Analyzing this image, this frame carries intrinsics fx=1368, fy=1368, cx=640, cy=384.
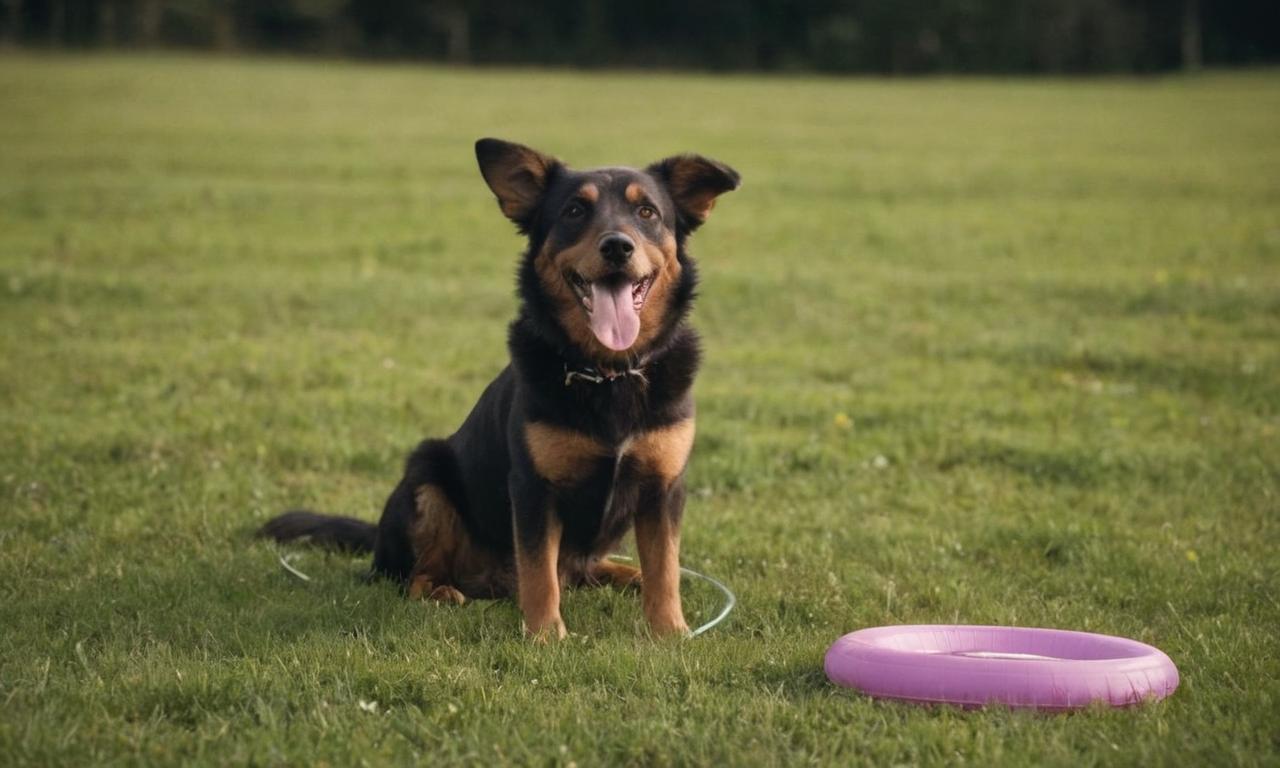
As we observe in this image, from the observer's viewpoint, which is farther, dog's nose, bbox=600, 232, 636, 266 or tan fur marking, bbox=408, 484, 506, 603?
tan fur marking, bbox=408, 484, 506, 603

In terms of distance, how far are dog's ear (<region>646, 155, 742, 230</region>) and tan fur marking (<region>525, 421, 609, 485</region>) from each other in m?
1.25

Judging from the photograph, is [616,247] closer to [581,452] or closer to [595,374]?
[595,374]

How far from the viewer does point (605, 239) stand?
5.71m

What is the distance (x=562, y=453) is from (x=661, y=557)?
0.66 meters

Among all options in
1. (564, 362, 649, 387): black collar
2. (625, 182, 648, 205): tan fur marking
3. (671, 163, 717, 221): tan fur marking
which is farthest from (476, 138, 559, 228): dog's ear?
(564, 362, 649, 387): black collar

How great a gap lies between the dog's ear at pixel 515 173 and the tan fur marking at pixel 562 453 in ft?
3.60

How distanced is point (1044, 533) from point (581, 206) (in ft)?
10.8

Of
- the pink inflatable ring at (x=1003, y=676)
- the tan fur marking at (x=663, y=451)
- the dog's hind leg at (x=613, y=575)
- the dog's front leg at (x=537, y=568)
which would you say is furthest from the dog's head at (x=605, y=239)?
the pink inflatable ring at (x=1003, y=676)

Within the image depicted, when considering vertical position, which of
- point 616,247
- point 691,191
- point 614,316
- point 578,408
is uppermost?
point 691,191

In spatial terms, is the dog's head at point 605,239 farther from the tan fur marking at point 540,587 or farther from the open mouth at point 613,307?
the tan fur marking at point 540,587

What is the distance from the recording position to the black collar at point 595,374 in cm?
591

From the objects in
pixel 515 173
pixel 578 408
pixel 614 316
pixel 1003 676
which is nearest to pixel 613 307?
pixel 614 316

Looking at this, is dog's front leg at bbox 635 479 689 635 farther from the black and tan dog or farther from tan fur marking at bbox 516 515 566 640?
tan fur marking at bbox 516 515 566 640

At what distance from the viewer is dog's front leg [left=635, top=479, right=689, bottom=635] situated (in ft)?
19.5
